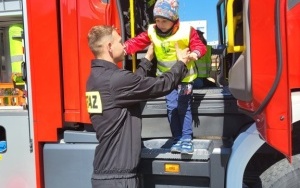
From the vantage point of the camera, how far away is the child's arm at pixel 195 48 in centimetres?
261

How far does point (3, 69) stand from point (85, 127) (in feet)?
4.56

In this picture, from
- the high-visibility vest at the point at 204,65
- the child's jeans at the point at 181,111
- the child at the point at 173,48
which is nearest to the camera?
the child at the point at 173,48

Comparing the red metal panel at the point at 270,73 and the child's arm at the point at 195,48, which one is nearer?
the red metal panel at the point at 270,73

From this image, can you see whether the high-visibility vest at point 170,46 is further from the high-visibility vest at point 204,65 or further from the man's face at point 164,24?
the high-visibility vest at point 204,65

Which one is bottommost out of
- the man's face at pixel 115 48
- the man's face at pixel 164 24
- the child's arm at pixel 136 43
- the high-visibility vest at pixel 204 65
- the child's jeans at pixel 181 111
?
the child's jeans at pixel 181 111

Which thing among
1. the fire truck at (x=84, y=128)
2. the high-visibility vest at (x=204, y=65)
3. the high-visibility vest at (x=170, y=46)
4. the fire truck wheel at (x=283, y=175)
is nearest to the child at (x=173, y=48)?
the high-visibility vest at (x=170, y=46)

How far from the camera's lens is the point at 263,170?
2.71 metres

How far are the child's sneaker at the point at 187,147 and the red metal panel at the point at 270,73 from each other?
650mm

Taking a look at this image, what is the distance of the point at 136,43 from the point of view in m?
2.97

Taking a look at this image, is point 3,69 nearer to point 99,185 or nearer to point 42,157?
point 42,157

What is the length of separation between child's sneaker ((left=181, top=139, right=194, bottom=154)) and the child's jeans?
0.06 metres

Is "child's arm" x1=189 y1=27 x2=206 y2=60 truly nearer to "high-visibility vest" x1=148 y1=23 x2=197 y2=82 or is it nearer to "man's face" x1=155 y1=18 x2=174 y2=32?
"high-visibility vest" x1=148 y1=23 x2=197 y2=82

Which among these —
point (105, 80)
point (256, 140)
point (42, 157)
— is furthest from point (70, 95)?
point (256, 140)

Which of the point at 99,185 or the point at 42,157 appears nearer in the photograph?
the point at 99,185
